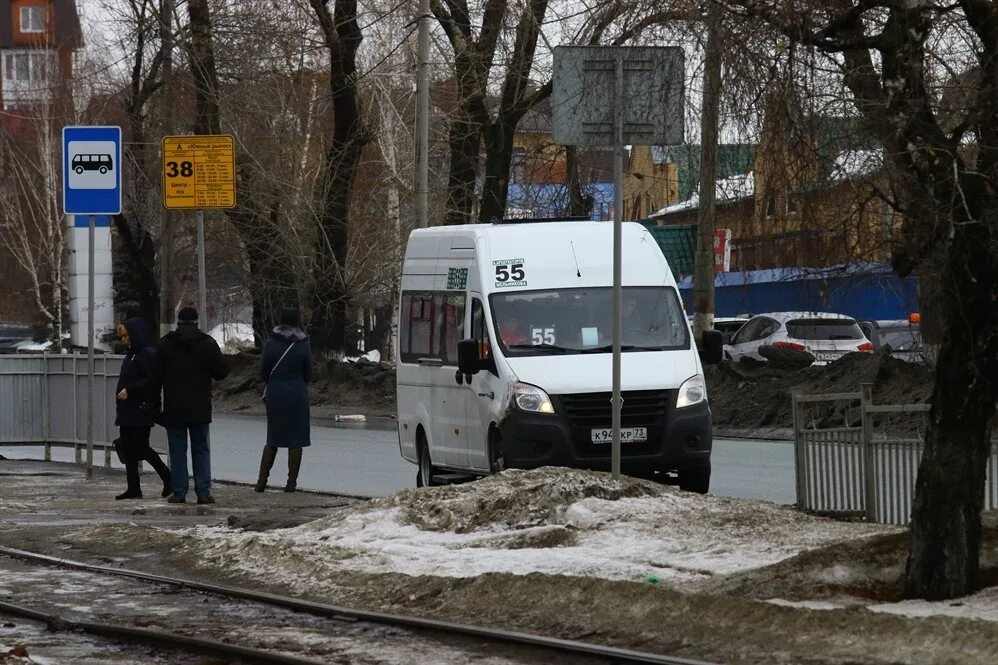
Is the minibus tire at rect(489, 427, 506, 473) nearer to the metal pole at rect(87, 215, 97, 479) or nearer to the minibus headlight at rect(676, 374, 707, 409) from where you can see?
the minibus headlight at rect(676, 374, 707, 409)

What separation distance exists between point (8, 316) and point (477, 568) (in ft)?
285

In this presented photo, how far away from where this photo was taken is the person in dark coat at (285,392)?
17375mm

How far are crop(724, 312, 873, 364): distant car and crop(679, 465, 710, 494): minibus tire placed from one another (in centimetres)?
1713

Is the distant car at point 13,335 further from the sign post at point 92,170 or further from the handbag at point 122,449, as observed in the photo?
the handbag at point 122,449

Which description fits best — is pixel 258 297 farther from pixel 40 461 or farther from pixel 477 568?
pixel 477 568

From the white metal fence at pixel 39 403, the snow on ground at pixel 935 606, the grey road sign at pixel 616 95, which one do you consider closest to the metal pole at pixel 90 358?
the white metal fence at pixel 39 403

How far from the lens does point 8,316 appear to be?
3688 inches

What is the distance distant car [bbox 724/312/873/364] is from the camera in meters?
33.9

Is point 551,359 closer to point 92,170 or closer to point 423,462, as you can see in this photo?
point 423,462

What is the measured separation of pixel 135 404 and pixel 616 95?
739 cm

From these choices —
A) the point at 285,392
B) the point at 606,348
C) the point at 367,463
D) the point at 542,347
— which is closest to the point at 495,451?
the point at 542,347

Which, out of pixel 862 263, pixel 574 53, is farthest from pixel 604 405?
pixel 862 263

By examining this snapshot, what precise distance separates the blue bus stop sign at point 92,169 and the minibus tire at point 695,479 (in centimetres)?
662

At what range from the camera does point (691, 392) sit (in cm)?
1576
